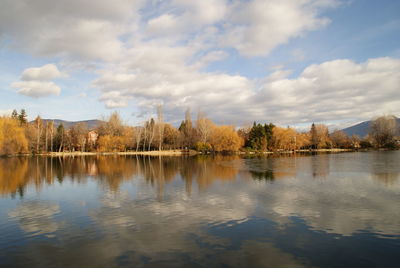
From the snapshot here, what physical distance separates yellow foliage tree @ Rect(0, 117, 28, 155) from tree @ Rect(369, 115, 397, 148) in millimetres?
103838

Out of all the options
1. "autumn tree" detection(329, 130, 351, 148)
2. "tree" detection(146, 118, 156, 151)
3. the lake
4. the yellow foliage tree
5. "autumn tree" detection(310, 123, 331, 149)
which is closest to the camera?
the lake

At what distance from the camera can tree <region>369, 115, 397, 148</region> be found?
90.1 metres

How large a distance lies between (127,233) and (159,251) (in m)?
2.13

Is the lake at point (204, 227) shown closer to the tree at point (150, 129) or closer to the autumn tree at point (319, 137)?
the tree at point (150, 129)

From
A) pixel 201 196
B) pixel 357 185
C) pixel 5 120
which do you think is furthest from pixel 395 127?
pixel 5 120

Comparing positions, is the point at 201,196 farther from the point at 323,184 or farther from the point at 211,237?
the point at 323,184

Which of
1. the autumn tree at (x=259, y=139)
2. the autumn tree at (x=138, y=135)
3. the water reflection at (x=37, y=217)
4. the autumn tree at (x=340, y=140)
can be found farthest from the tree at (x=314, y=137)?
the water reflection at (x=37, y=217)

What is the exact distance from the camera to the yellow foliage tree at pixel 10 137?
59.9 meters

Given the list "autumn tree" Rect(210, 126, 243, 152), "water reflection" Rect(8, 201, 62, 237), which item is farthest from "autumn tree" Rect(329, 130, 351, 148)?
"water reflection" Rect(8, 201, 62, 237)

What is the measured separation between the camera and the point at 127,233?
9961 mm

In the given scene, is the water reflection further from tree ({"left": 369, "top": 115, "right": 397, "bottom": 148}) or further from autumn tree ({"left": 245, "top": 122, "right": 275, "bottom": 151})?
tree ({"left": 369, "top": 115, "right": 397, "bottom": 148})

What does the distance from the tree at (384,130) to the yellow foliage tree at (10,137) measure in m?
104

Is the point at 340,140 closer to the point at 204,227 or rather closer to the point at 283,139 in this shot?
the point at 283,139

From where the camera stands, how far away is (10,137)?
60.8 metres
